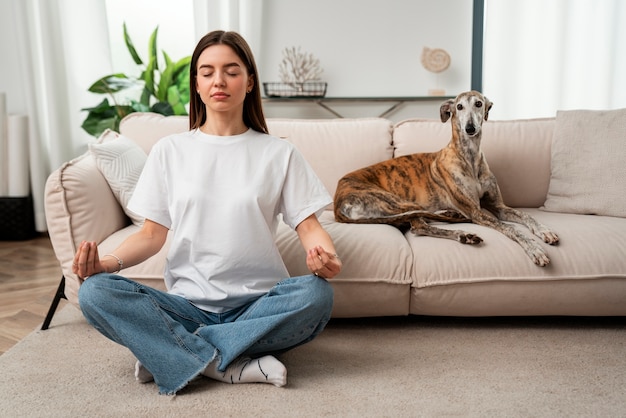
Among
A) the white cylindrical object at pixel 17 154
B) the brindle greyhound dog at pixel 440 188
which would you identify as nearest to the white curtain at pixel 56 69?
the white cylindrical object at pixel 17 154

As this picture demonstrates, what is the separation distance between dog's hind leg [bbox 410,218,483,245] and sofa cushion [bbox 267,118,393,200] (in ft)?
1.89

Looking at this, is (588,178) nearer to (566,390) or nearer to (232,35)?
(566,390)

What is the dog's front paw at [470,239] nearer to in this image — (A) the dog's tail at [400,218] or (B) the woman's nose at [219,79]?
(A) the dog's tail at [400,218]

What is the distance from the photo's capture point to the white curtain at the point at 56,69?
4.12m

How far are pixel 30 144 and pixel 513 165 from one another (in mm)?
3116

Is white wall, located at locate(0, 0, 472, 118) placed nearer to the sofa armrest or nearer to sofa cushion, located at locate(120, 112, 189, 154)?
sofa cushion, located at locate(120, 112, 189, 154)

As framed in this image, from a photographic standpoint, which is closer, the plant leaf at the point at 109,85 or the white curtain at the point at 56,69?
the plant leaf at the point at 109,85

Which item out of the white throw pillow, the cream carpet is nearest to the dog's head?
the cream carpet

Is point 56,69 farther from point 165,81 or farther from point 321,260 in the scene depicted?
point 321,260

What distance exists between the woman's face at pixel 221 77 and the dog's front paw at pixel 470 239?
1.00 m

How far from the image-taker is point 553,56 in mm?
4316

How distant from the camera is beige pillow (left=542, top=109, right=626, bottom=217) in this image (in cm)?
273

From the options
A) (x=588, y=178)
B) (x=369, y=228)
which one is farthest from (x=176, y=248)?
(x=588, y=178)

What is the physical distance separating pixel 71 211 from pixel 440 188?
1561 millimetres
